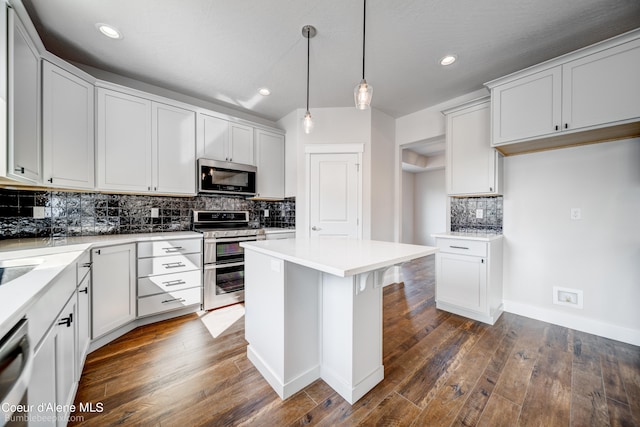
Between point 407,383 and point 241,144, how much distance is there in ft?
10.4

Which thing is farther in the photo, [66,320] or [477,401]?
[477,401]

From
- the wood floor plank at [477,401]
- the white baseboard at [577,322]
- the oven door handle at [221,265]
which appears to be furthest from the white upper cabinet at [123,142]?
the white baseboard at [577,322]

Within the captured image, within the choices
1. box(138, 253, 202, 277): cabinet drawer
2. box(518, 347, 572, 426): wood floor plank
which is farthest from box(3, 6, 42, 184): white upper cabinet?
box(518, 347, 572, 426): wood floor plank

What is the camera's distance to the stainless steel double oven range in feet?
9.05

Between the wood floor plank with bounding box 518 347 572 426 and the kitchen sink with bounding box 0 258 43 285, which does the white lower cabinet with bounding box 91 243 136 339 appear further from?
the wood floor plank with bounding box 518 347 572 426

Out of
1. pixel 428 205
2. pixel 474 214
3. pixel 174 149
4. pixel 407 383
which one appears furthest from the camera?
pixel 428 205

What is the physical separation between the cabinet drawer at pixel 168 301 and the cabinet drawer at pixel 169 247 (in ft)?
1.40

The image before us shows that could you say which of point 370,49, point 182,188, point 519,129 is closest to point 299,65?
point 370,49

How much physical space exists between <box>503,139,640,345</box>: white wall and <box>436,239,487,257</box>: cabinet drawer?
58 cm

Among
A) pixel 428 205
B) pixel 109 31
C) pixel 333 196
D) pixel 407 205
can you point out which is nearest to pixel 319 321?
pixel 333 196

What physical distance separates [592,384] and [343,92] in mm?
3387

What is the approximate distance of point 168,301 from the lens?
8.27 feet

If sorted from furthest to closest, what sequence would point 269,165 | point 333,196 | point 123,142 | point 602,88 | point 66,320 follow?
point 269,165 < point 333,196 < point 123,142 < point 602,88 < point 66,320

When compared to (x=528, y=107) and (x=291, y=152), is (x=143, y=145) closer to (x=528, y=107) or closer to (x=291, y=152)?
(x=291, y=152)
